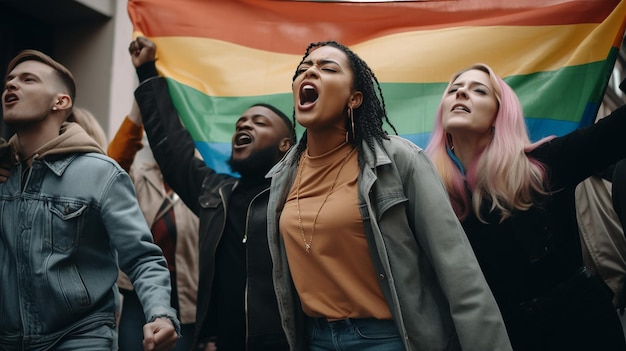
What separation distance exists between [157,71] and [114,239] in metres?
2.25

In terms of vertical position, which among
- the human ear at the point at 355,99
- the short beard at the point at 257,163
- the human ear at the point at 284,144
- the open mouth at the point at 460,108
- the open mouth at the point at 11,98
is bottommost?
the short beard at the point at 257,163

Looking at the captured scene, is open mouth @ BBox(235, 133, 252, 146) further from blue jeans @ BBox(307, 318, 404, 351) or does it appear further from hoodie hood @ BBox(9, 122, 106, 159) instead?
blue jeans @ BBox(307, 318, 404, 351)

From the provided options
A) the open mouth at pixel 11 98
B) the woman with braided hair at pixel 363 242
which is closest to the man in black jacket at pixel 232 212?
the woman with braided hair at pixel 363 242

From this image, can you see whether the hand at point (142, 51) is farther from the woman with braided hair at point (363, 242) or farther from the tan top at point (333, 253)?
the tan top at point (333, 253)

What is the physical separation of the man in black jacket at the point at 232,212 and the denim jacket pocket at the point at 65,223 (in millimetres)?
1001

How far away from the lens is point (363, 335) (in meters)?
2.90

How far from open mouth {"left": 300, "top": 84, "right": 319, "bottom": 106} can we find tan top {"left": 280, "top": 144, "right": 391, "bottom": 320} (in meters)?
0.31

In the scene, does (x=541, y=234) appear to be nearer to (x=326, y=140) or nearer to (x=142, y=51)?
(x=326, y=140)

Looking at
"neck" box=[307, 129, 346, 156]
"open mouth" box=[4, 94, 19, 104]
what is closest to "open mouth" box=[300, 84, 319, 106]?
"neck" box=[307, 129, 346, 156]

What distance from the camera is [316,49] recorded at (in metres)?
3.38

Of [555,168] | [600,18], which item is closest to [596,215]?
[600,18]

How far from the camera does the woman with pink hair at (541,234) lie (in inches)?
136

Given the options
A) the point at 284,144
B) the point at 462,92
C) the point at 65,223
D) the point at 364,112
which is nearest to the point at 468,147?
the point at 462,92

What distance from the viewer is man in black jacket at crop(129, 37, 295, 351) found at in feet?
12.7
